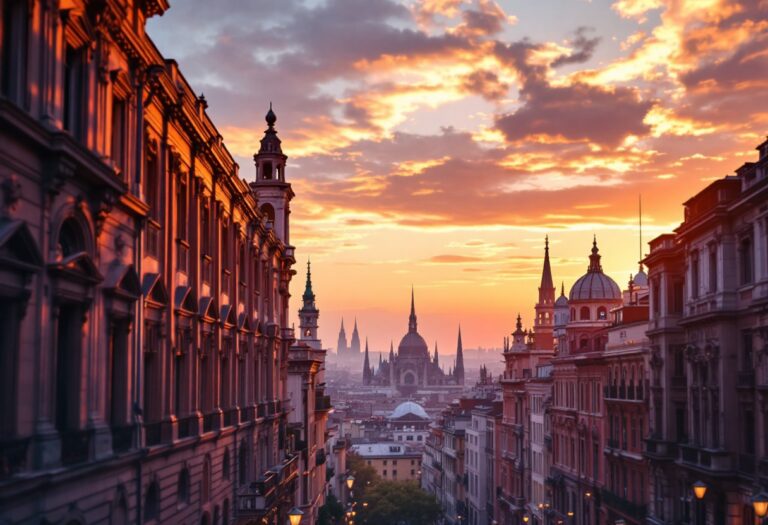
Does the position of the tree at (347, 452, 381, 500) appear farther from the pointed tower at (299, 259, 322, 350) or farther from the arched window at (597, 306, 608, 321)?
the arched window at (597, 306, 608, 321)

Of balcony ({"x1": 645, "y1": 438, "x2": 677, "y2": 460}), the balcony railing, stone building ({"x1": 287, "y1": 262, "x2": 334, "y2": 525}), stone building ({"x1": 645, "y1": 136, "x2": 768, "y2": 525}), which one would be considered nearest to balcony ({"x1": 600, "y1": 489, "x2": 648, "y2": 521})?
stone building ({"x1": 645, "y1": 136, "x2": 768, "y2": 525})

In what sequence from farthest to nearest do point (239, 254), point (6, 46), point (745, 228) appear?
point (239, 254) < point (745, 228) < point (6, 46)

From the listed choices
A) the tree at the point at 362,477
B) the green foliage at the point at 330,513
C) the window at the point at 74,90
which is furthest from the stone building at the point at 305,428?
the tree at the point at 362,477

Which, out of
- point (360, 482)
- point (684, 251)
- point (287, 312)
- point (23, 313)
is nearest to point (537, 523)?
point (287, 312)

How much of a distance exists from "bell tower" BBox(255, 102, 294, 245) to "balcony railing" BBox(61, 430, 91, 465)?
43.8 meters

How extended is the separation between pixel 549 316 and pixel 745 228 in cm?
11244

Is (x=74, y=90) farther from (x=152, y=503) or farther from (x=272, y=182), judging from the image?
(x=272, y=182)

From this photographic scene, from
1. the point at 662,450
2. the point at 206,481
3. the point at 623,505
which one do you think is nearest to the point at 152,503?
the point at 206,481

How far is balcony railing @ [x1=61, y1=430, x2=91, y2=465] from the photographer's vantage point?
1931cm

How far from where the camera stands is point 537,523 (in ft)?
309

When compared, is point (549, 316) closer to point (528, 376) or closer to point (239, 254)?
point (528, 376)

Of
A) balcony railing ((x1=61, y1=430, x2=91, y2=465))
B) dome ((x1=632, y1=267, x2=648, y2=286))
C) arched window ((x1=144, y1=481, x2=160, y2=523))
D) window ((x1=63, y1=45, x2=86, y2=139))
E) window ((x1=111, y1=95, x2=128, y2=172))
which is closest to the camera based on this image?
balcony railing ((x1=61, y1=430, x2=91, y2=465))

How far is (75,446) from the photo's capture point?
19906 millimetres

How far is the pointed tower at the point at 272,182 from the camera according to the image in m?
64.1
